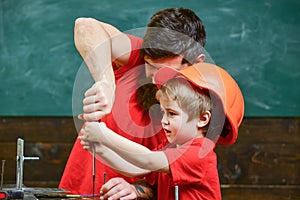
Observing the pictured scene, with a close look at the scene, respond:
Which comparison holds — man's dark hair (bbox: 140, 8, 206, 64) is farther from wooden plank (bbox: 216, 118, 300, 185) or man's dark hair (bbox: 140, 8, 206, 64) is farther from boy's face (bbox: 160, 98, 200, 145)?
wooden plank (bbox: 216, 118, 300, 185)

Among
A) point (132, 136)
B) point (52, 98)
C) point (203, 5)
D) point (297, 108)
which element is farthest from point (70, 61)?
point (132, 136)

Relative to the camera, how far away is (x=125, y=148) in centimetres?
108

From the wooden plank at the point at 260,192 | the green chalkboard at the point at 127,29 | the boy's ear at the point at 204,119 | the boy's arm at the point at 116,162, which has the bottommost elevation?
the wooden plank at the point at 260,192

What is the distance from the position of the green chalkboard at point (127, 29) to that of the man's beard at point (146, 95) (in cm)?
148

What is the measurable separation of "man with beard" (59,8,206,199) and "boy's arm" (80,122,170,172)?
13 cm

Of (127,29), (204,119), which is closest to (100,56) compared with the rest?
(204,119)

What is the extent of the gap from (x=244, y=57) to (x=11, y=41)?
126 cm

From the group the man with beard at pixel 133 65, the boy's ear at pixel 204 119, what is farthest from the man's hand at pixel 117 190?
the boy's ear at pixel 204 119

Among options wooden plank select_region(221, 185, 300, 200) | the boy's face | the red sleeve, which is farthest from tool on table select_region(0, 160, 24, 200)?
wooden plank select_region(221, 185, 300, 200)

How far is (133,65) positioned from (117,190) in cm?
42

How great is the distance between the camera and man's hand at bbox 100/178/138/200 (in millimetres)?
1199

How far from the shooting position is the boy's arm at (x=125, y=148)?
3.42 feet

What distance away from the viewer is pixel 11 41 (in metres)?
3.00

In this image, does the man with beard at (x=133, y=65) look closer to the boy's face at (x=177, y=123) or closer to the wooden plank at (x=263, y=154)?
the boy's face at (x=177, y=123)
